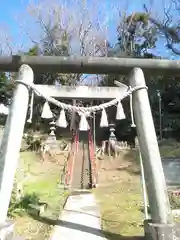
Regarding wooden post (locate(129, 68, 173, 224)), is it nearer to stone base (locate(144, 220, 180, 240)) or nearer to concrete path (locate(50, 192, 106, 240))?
stone base (locate(144, 220, 180, 240))

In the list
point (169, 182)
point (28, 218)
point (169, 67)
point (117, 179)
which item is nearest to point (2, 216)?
point (28, 218)

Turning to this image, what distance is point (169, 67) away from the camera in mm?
4777

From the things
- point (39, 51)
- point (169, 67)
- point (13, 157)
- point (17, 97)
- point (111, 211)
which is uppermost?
point (39, 51)

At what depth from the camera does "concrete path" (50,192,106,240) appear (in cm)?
456

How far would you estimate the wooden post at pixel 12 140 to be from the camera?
3975 millimetres

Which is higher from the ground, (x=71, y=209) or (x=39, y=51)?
(x=39, y=51)

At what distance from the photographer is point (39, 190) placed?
909cm

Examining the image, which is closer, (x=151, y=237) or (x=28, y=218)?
(x=151, y=237)

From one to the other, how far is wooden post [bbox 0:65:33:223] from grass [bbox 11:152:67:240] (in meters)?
0.92

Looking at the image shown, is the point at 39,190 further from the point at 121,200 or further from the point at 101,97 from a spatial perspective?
the point at 101,97

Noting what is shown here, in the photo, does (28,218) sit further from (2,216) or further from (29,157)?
(29,157)

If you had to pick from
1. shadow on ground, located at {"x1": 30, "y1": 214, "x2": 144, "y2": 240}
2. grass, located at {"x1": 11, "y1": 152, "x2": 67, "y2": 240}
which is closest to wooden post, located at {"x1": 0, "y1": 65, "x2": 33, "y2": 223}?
grass, located at {"x1": 11, "y1": 152, "x2": 67, "y2": 240}

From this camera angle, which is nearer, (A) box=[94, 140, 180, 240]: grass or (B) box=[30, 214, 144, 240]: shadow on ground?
(B) box=[30, 214, 144, 240]: shadow on ground

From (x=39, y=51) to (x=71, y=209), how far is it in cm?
1738
